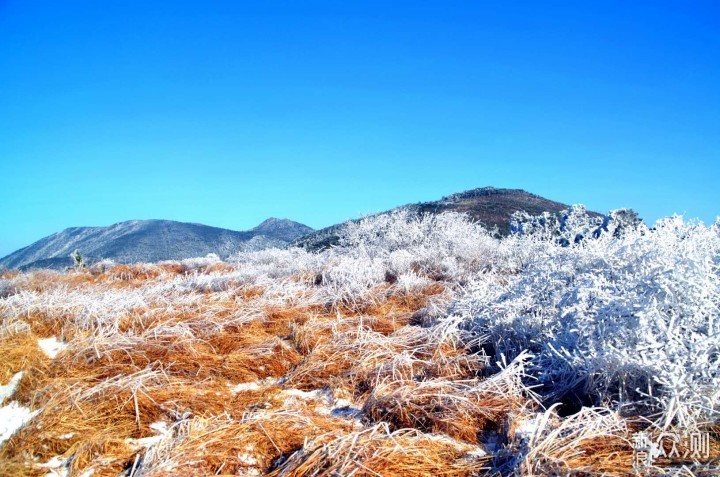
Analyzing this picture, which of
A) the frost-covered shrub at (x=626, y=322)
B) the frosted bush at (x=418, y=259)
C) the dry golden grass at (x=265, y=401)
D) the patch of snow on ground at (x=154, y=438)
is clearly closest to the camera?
the dry golden grass at (x=265, y=401)

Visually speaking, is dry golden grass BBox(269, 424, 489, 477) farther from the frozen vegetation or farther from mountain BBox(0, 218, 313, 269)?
mountain BBox(0, 218, 313, 269)

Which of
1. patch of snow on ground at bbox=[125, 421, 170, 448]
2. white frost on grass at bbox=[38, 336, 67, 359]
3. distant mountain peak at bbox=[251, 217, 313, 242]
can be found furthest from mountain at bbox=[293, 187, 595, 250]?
patch of snow on ground at bbox=[125, 421, 170, 448]

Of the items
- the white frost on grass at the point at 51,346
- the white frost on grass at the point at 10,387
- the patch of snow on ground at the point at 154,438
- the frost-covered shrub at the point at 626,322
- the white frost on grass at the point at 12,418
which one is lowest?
the patch of snow on ground at the point at 154,438

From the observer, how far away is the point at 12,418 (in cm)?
265

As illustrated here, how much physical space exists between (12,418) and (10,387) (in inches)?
18.4

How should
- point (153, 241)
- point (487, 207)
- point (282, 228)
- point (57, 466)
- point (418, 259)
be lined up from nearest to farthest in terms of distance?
point (57, 466)
point (418, 259)
point (487, 207)
point (153, 241)
point (282, 228)

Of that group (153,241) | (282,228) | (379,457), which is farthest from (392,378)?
(282,228)

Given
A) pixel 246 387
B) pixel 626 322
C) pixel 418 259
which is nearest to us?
pixel 626 322

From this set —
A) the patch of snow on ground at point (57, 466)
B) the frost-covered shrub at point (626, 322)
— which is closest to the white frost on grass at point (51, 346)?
the patch of snow on ground at point (57, 466)

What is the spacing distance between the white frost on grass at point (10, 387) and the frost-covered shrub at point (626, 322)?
3513 mm

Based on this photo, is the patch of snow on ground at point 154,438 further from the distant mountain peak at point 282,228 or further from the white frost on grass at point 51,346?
the distant mountain peak at point 282,228

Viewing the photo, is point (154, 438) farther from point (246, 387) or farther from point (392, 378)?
point (392, 378)

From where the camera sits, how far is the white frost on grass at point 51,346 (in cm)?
356

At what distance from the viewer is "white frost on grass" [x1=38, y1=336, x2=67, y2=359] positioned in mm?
3556
